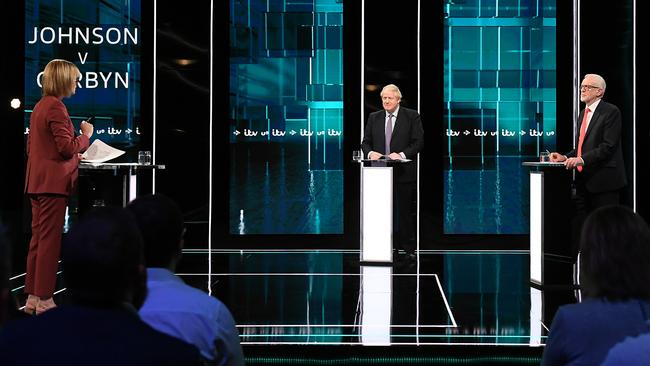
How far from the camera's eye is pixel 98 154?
5.04m

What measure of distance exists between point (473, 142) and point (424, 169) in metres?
0.55

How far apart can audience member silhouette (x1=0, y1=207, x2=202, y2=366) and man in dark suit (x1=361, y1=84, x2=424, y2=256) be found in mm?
5636

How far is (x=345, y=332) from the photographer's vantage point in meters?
4.24

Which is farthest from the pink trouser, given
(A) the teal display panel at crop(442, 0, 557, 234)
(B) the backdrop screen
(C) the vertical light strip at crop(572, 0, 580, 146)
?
(C) the vertical light strip at crop(572, 0, 580, 146)

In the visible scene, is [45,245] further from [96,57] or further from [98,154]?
[96,57]

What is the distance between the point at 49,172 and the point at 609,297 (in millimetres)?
3428

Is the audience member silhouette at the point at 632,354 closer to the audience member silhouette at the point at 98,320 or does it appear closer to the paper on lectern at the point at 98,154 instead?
the audience member silhouette at the point at 98,320

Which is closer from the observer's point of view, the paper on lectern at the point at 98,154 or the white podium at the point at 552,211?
the paper on lectern at the point at 98,154

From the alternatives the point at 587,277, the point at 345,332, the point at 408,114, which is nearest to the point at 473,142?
the point at 408,114

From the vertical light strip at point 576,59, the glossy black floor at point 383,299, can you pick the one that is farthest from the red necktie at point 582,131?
the vertical light strip at point 576,59

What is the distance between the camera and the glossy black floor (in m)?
4.05

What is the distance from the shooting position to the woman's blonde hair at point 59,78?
4.52 metres

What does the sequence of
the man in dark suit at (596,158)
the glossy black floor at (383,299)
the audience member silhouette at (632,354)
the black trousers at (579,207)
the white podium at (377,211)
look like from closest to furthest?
1. the audience member silhouette at (632,354)
2. the glossy black floor at (383,299)
3. the man in dark suit at (596,158)
4. the black trousers at (579,207)
5. the white podium at (377,211)

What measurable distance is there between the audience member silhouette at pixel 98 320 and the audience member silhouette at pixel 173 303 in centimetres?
31
